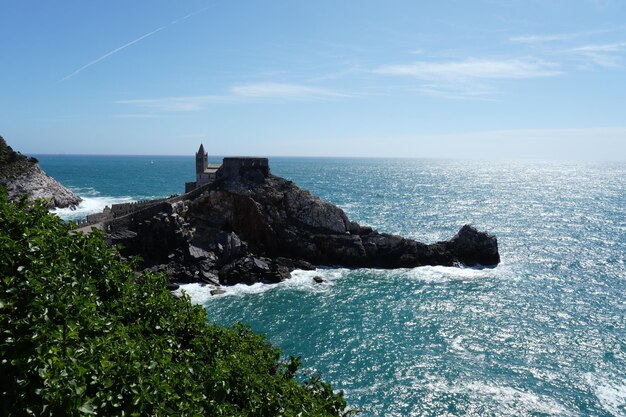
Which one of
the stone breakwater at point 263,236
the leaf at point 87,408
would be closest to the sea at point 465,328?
the stone breakwater at point 263,236

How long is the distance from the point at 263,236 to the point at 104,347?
51.3m

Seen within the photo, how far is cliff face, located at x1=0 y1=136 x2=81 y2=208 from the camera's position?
93.1 m

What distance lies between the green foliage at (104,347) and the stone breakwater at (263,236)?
3793 cm

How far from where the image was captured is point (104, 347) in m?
12.8

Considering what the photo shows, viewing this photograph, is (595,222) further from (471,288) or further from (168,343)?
(168,343)

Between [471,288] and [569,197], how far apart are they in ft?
373

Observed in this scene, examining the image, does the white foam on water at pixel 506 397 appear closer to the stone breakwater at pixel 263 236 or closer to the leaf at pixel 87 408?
the leaf at pixel 87 408

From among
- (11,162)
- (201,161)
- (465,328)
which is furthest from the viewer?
(11,162)

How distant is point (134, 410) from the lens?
1162cm

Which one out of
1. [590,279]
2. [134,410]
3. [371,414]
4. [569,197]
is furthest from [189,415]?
[569,197]

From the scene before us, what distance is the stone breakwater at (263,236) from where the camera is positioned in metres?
58.0

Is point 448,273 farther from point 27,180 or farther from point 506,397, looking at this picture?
point 27,180

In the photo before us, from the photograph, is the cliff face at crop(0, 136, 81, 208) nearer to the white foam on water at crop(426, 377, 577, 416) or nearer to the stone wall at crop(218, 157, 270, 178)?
the stone wall at crop(218, 157, 270, 178)

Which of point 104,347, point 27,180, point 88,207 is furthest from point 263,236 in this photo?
point 27,180
